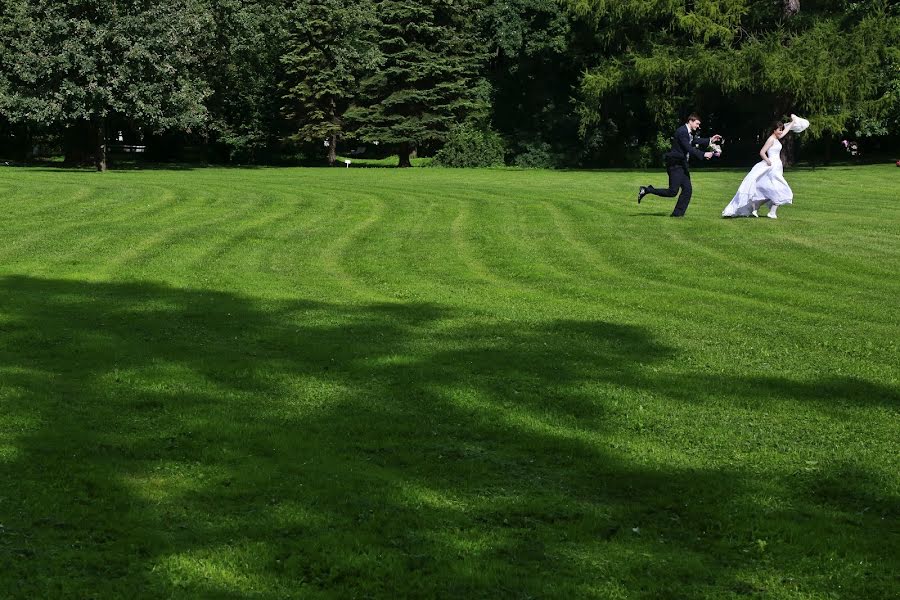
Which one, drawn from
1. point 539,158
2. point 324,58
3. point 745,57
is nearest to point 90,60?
point 324,58

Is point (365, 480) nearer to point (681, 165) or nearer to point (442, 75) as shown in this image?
point (681, 165)

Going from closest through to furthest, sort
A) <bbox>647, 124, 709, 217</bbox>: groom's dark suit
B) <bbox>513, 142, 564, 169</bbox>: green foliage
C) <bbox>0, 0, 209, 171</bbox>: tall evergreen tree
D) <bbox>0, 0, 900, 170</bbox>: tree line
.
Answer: <bbox>647, 124, 709, 217</bbox>: groom's dark suit
<bbox>0, 0, 209, 171</bbox>: tall evergreen tree
<bbox>0, 0, 900, 170</bbox>: tree line
<bbox>513, 142, 564, 169</bbox>: green foliage

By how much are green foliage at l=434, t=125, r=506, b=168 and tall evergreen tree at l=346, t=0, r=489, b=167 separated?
4.94 ft

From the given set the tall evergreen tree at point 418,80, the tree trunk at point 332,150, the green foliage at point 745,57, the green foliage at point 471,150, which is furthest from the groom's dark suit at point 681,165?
the tree trunk at point 332,150

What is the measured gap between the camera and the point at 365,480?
22.6 feet

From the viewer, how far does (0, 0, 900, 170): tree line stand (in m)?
48.6

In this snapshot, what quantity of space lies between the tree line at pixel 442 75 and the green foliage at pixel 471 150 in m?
0.11

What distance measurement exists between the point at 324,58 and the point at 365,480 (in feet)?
215

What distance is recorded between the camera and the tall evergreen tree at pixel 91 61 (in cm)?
4725

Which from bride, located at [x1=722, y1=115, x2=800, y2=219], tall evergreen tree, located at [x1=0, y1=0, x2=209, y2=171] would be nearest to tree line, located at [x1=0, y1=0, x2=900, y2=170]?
tall evergreen tree, located at [x1=0, y1=0, x2=209, y2=171]

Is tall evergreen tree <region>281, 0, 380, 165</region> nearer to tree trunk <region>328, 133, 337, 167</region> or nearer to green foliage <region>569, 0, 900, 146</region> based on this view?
tree trunk <region>328, 133, 337, 167</region>

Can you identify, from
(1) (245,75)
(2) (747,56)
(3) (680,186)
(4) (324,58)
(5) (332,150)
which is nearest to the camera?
(3) (680,186)

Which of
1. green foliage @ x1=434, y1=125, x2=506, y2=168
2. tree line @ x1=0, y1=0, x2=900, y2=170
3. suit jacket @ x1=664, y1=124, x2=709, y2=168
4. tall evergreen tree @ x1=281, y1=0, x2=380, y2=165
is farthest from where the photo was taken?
green foliage @ x1=434, y1=125, x2=506, y2=168

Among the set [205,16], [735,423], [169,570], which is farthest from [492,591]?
[205,16]
